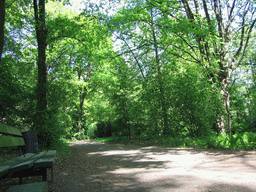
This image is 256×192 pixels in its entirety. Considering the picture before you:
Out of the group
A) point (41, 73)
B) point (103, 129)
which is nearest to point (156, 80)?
point (41, 73)

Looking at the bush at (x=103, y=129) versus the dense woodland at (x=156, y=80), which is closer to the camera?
the dense woodland at (x=156, y=80)

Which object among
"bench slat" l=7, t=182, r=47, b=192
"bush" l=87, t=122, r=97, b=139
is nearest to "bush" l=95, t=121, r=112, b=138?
"bush" l=87, t=122, r=97, b=139

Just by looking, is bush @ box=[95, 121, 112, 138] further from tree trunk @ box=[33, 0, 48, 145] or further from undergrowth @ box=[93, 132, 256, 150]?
tree trunk @ box=[33, 0, 48, 145]

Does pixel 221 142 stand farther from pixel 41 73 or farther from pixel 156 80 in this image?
pixel 41 73

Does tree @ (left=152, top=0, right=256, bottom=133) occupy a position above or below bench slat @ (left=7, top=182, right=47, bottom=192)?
above

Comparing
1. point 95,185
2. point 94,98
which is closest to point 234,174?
point 95,185

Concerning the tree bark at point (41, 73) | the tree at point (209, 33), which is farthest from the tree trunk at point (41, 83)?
the tree at point (209, 33)

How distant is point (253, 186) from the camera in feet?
10.5

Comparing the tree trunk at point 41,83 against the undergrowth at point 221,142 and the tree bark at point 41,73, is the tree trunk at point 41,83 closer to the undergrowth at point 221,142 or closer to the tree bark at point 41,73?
Answer: the tree bark at point 41,73

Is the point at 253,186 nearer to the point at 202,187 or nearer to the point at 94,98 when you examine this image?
the point at 202,187

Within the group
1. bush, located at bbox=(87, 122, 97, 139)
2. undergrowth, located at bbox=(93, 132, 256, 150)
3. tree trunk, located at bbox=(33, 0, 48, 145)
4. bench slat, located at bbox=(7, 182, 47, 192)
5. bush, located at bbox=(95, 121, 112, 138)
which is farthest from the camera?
bush, located at bbox=(87, 122, 97, 139)

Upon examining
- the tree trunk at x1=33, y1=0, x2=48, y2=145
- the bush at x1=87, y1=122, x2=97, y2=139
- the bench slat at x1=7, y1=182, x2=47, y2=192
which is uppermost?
the tree trunk at x1=33, y1=0, x2=48, y2=145

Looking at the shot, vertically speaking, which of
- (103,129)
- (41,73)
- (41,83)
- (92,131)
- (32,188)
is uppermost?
(41,73)

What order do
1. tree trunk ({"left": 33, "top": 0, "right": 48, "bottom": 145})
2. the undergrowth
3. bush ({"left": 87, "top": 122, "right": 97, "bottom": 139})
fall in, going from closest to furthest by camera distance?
1. the undergrowth
2. tree trunk ({"left": 33, "top": 0, "right": 48, "bottom": 145})
3. bush ({"left": 87, "top": 122, "right": 97, "bottom": 139})
